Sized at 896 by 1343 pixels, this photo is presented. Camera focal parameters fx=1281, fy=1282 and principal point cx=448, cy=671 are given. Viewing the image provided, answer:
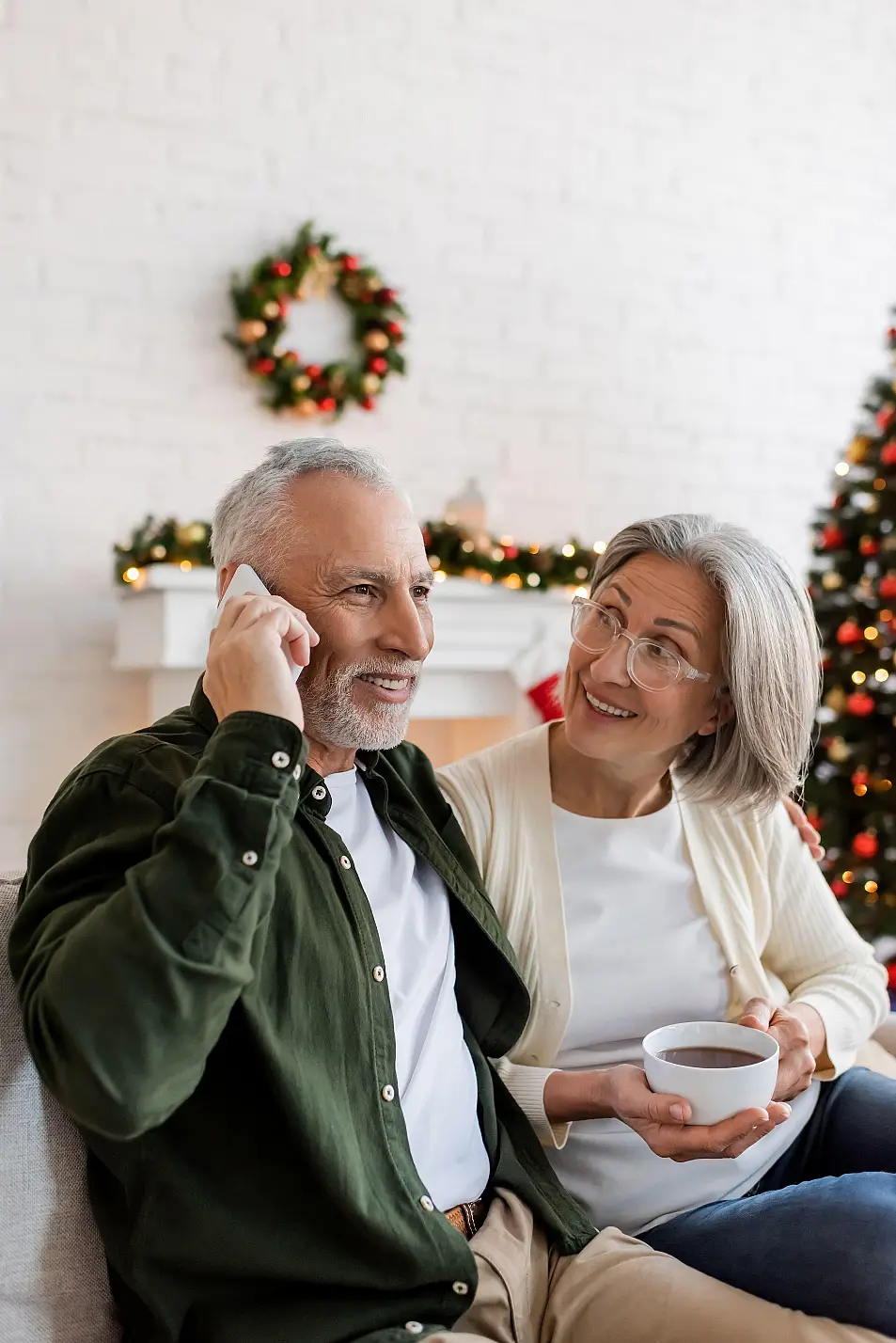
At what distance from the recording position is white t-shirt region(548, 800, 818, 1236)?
1590 millimetres

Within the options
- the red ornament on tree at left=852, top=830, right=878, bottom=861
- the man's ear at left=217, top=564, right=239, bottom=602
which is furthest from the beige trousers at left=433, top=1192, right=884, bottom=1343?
the red ornament on tree at left=852, top=830, right=878, bottom=861

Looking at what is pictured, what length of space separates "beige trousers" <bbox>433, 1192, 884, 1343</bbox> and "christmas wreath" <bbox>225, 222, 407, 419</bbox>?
3167 mm

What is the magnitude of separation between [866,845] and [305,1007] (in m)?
2.81

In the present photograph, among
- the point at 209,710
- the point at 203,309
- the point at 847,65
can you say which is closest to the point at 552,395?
the point at 203,309

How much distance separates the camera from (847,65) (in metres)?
5.05

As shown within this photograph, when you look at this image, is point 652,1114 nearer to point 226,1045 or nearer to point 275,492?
point 226,1045

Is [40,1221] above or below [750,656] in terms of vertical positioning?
below

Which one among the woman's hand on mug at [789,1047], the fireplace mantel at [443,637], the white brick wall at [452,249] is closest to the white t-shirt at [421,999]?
the woman's hand on mug at [789,1047]

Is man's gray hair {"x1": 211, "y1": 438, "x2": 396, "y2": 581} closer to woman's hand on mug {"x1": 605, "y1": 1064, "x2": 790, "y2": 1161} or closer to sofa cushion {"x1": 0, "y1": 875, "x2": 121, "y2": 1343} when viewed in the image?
sofa cushion {"x1": 0, "y1": 875, "x2": 121, "y2": 1343}

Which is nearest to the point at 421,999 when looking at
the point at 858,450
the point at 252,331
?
the point at 858,450

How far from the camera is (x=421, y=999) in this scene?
55.6 inches

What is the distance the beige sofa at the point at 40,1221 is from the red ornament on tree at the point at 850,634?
3.01 metres

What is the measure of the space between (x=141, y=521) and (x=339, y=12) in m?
1.81

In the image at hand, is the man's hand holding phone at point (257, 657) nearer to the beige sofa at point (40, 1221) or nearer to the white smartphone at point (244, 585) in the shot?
the white smartphone at point (244, 585)
